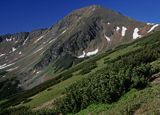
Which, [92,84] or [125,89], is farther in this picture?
[92,84]

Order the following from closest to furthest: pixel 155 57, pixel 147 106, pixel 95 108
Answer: pixel 147 106 → pixel 95 108 → pixel 155 57

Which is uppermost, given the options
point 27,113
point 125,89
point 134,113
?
point 27,113

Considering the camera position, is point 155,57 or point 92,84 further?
point 155,57

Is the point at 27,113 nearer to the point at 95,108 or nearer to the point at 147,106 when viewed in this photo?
the point at 95,108

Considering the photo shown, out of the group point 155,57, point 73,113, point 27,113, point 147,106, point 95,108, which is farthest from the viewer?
point 155,57

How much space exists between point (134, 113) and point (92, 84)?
27.5 feet

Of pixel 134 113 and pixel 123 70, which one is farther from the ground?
pixel 123 70

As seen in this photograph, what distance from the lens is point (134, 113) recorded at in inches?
1035

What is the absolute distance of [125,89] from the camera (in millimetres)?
31703

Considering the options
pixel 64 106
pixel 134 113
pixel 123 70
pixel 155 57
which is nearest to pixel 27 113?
pixel 64 106

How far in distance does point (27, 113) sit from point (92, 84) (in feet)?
27.1

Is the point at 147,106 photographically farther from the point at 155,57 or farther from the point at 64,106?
the point at 155,57

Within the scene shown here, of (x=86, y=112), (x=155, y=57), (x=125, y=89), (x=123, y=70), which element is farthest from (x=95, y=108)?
(x=155, y=57)

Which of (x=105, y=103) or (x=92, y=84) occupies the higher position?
(x=92, y=84)
